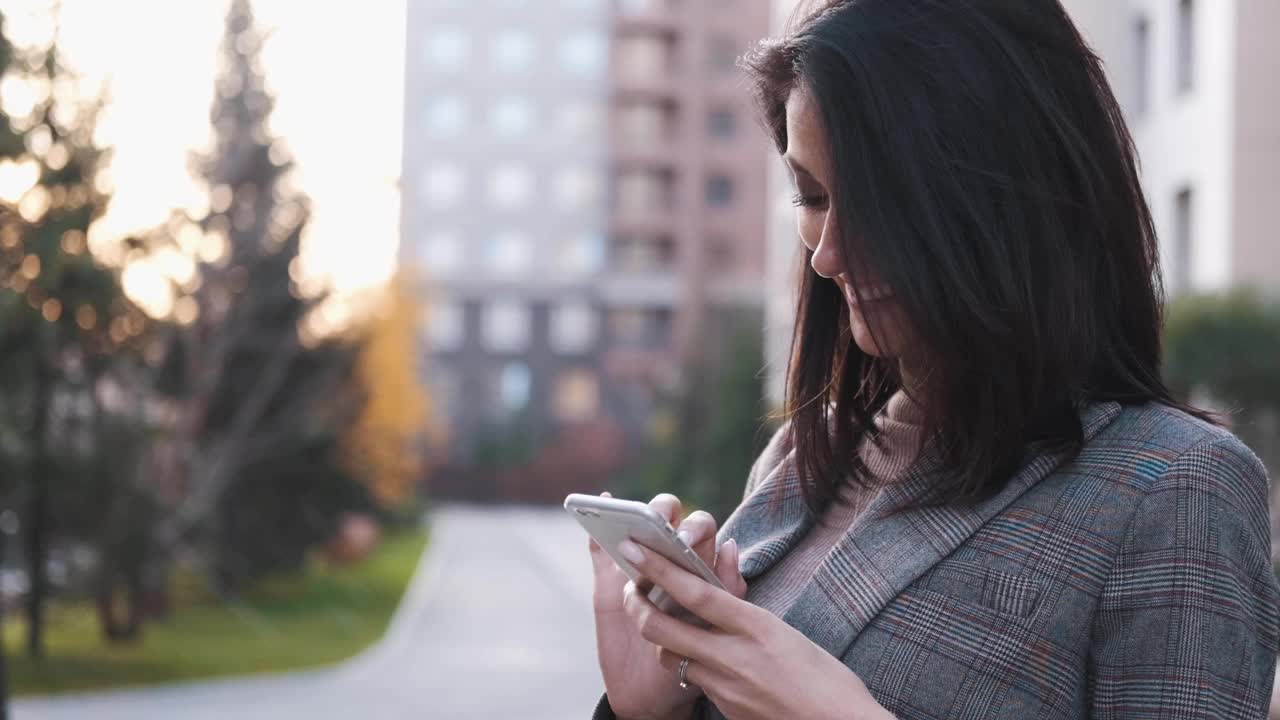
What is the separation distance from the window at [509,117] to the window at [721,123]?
654cm

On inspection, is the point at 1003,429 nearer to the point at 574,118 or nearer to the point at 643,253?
the point at 643,253

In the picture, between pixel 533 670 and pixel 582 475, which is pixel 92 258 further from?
pixel 582 475

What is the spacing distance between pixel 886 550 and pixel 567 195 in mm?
51551

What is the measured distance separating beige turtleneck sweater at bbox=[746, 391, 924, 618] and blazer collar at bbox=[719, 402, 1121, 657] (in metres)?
0.03

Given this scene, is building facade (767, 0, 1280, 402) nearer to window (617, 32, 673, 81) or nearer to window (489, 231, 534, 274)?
window (617, 32, 673, 81)

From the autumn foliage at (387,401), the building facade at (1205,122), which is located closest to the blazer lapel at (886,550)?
the building facade at (1205,122)

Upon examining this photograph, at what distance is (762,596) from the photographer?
1.73 metres

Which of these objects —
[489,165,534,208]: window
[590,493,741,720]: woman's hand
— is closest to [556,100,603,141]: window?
[489,165,534,208]: window

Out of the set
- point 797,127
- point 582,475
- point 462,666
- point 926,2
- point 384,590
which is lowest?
point 582,475

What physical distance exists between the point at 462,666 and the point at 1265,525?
579 inches

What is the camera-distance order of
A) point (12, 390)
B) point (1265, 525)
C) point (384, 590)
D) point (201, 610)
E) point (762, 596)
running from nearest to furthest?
point (1265, 525), point (762, 596), point (12, 390), point (201, 610), point (384, 590)

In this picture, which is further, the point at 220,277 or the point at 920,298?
the point at 220,277

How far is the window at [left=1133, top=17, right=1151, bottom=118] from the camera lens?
14.8m

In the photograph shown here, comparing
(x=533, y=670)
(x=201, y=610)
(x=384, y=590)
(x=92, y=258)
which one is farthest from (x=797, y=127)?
(x=384, y=590)
